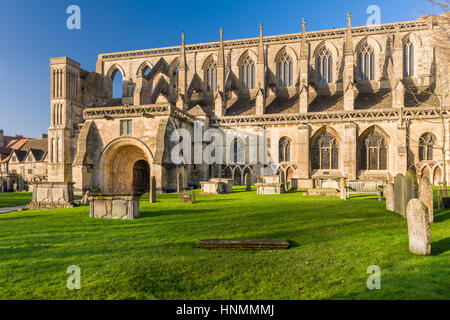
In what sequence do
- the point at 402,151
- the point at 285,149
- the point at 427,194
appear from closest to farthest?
1. the point at 427,194
2. the point at 402,151
3. the point at 285,149

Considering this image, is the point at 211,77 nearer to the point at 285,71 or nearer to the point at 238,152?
the point at 285,71

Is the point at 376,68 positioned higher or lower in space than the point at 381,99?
higher

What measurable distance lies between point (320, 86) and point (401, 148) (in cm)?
1163

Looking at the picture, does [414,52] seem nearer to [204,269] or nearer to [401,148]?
[401,148]

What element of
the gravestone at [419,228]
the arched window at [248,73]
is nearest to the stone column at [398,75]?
the arched window at [248,73]

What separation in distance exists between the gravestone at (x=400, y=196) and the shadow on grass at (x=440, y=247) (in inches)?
104

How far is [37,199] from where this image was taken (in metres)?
14.7

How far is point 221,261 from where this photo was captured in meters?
→ 5.53

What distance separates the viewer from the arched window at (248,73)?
3531 centimetres

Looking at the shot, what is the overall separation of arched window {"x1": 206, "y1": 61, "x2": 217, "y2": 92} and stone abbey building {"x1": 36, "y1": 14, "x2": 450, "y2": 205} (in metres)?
0.13

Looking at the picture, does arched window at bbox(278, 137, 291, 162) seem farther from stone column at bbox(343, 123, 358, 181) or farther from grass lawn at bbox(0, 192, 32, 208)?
grass lawn at bbox(0, 192, 32, 208)

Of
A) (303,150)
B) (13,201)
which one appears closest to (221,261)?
(13,201)

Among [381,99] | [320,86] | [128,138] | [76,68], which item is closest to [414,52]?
[381,99]

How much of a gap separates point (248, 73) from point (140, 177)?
58.4ft
